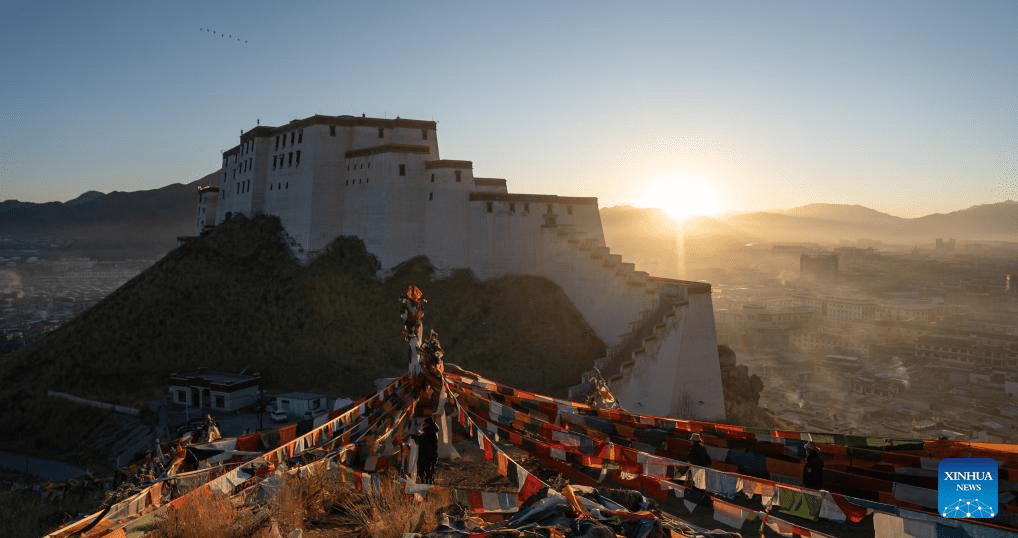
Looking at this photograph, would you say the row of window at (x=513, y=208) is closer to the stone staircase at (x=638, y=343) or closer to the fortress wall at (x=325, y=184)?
the stone staircase at (x=638, y=343)

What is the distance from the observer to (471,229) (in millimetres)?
35656

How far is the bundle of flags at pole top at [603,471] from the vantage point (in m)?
7.56

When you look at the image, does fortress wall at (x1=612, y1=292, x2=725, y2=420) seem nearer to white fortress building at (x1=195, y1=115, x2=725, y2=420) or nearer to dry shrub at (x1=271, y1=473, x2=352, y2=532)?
white fortress building at (x1=195, y1=115, x2=725, y2=420)

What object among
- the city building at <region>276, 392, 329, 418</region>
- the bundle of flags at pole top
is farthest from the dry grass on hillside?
the city building at <region>276, 392, 329, 418</region>

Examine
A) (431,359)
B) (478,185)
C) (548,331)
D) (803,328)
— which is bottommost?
(803,328)

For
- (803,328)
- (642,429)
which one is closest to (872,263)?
(803,328)

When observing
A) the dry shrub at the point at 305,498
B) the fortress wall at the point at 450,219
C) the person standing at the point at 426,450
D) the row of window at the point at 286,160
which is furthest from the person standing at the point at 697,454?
the row of window at the point at 286,160

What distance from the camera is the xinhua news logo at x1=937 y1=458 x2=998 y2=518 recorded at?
7.81 metres

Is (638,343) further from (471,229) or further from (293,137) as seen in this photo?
(293,137)

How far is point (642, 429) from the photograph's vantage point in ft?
38.8

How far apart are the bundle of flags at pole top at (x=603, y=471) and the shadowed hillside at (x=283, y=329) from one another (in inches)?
663

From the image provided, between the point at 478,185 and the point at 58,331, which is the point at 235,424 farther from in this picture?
the point at 58,331

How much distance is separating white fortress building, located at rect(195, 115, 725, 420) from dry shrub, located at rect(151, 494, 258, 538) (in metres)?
17.8

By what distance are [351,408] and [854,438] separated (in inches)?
314
